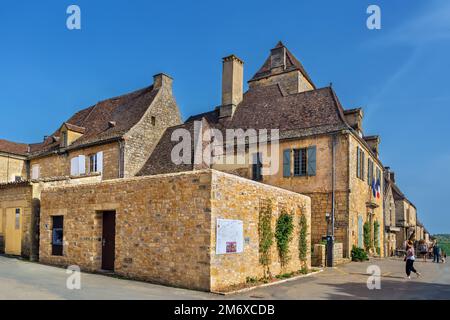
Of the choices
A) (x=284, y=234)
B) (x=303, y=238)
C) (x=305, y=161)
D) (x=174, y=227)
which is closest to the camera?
(x=174, y=227)

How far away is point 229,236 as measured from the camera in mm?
12023

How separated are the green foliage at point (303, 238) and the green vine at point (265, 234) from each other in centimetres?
301

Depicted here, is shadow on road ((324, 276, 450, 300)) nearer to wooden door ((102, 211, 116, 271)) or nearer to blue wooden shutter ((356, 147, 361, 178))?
wooden door ((102, 211, 116, 271))

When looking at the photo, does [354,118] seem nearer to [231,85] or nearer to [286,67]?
[231,85]

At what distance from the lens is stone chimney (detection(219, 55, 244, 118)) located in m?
27.9

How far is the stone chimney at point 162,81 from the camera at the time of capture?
27578 millimetres

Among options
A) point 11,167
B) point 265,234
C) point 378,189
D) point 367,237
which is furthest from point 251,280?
point 11,167

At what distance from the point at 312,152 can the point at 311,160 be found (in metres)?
0.43

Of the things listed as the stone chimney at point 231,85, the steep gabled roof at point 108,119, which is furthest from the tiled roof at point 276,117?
the steep gabled roof at point 108,119

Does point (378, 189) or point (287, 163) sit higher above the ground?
point (287, 163)

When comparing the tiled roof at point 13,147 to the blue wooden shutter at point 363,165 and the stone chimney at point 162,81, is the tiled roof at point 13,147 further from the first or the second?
the blue wooden shutter at point 363,165

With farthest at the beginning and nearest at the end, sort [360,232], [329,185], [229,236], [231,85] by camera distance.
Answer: [231,85]
[360,232]
[329,185]
[229,236]
